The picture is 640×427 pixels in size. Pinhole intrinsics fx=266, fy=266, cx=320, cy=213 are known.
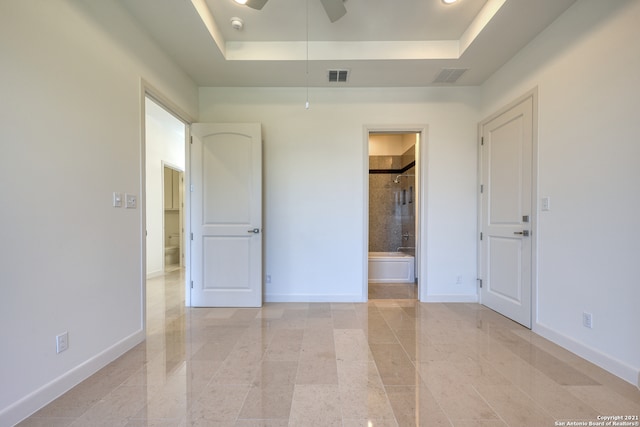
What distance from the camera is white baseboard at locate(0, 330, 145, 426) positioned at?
4.48ft

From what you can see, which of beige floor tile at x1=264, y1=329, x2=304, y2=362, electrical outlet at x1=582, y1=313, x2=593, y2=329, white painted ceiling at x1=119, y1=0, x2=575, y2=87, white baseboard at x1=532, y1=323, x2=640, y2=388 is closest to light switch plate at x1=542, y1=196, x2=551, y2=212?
electrical outlet at x1=582, y1=313, x2=593, y2=329

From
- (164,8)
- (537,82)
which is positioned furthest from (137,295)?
(537,82)

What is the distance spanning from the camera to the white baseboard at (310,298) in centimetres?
338

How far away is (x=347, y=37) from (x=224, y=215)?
2354 millimetres

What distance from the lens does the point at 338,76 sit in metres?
3.10

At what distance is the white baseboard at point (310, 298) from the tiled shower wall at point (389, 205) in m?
2.16

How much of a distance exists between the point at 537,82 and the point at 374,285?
3.24 metres

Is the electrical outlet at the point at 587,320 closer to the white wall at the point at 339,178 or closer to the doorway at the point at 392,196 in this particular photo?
the white wall at the point at 339,178

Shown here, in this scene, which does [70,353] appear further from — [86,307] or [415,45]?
[415,45]

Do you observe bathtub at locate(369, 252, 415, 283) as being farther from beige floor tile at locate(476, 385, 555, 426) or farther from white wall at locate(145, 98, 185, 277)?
white wall at locate(145, 98, 185, 277)

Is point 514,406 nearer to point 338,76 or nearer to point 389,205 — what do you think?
point 338,76

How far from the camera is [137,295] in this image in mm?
2285

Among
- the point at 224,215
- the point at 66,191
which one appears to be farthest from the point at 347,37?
the point at 66,191

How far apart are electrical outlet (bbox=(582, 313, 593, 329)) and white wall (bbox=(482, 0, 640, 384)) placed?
34mm
